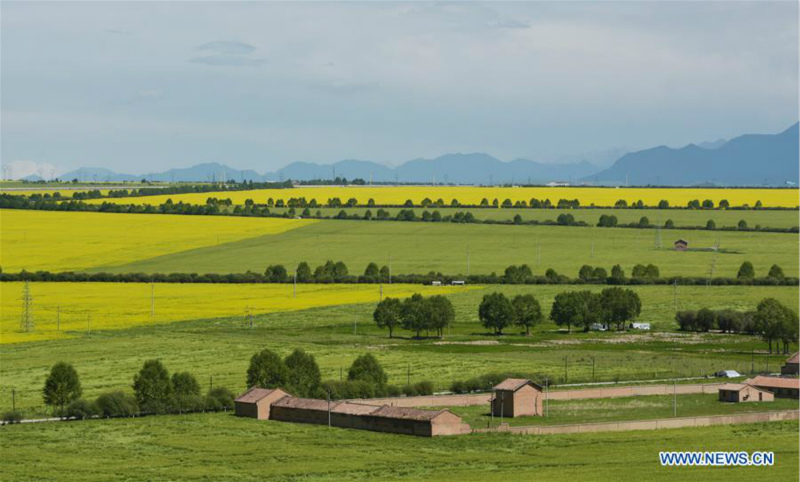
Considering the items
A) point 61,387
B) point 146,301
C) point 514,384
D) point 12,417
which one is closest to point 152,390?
point 61,387

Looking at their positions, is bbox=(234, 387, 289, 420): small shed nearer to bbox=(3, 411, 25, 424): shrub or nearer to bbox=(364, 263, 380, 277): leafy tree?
bbox=(3, 411, 25, 424): shrub

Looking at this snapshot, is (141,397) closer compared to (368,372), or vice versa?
(141,397)

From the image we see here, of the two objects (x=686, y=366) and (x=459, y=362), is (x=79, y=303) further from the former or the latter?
(x=686, y=366)

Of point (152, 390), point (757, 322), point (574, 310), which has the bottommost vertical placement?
point (152, 390)

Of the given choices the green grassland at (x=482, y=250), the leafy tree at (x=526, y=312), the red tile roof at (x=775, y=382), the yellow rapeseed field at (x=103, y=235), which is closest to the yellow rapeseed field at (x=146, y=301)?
the green grassland at (x=482, y=250)

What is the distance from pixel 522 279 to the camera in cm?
13812

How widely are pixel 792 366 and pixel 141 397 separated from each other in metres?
45.7

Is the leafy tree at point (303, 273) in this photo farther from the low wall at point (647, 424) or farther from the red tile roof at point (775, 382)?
the low wall at point (647, 424)

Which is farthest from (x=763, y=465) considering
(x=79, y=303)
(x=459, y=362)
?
(x=79, y=303)

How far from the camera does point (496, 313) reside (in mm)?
111562

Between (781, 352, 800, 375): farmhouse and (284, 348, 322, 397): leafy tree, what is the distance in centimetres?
3384

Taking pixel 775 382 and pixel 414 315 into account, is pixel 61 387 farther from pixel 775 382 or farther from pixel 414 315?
pixel 775 382

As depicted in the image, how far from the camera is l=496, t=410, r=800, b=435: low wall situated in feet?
234

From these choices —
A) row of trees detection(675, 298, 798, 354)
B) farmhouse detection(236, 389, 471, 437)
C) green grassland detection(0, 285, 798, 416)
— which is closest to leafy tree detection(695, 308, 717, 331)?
row of trees detection(675, 298, 798, 354)
